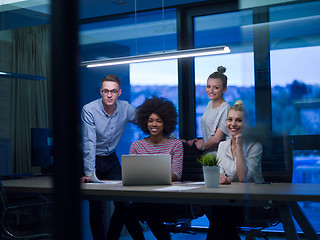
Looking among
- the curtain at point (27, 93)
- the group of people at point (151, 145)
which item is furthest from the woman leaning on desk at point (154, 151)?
the curtain at point (27, 93)

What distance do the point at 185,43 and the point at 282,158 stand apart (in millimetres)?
3641

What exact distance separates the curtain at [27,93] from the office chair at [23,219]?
3454 millimetres

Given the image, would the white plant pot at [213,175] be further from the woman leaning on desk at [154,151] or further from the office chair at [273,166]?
the woman leaning on desk at [154,151]

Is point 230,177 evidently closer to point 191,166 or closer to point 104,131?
point 191,166

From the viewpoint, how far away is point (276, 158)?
2018 millimetres

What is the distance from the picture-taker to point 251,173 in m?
1.88

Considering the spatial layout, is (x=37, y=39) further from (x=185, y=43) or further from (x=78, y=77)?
(x=78, y=77)

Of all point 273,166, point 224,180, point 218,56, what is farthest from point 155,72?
point 273,166

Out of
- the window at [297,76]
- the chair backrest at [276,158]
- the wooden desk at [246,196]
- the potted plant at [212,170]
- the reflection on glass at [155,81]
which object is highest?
the reflection on glass at [155,81]

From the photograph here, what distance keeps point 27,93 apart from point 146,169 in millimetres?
3817

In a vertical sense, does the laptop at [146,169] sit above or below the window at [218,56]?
below

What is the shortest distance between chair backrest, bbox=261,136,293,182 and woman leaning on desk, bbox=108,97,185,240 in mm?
1392

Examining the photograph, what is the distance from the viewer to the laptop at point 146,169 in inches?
121

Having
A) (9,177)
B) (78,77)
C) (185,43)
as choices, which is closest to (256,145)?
(78,77)
